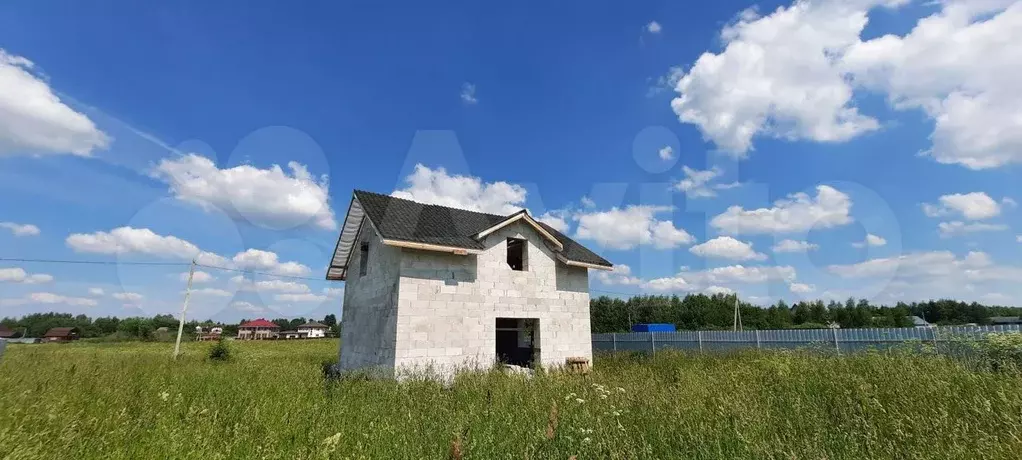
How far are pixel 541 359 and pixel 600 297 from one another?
6047 cm

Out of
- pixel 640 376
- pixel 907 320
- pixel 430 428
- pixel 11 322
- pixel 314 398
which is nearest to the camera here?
pixel 430 428

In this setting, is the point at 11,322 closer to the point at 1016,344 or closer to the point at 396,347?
the point at 396,347

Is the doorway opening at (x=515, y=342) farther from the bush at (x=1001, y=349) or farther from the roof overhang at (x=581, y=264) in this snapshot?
the bush at (x=1001, y=349)

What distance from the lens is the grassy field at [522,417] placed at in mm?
4152

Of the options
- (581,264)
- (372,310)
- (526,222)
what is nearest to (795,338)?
(581,264)

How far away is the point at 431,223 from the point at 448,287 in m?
2.26

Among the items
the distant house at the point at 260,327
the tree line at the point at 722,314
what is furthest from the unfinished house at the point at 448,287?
the distant house at the point at 260,327

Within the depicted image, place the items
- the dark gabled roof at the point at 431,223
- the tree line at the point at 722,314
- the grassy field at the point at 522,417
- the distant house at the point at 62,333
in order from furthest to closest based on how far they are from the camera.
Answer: the distant house at the point at 62,333 < the tree line at the point at 722,314 < the dark gabled roof at the point at 431,223 < the grassy field at the point at 522,417

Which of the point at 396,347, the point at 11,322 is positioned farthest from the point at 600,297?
the point at 11,322

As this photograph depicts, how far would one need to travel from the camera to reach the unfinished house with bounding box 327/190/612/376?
11.3 m

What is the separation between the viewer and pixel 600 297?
235 feet

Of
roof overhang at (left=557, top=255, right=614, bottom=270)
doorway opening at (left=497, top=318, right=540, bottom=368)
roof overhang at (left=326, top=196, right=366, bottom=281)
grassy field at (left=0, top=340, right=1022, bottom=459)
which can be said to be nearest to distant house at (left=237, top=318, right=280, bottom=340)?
roof overhang at (left=326, top=196, right=366, bottom=281)

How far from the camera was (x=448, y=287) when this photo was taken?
1198 cm

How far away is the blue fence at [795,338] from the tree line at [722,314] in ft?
146
